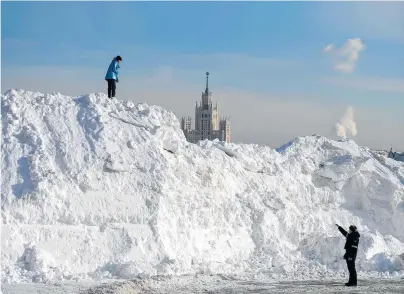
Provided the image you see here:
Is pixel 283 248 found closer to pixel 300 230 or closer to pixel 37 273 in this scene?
pixel 300 230

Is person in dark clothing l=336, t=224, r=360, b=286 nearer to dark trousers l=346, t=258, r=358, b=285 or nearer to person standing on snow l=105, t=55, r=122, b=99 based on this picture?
dark trousers l=346, t=258, r=358, b=285

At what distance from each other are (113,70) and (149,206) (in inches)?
143

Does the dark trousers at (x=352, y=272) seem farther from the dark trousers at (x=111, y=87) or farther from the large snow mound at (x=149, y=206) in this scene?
the dark trousers at (x=111, y=87)

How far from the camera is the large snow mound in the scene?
1058 cm

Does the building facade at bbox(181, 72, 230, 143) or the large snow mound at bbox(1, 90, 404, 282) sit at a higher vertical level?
the building facade at bbox(181, 72, 230, 143)

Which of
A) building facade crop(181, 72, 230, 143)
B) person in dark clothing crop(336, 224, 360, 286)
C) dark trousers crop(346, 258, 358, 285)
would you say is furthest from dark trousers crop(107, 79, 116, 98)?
building facade crop(181, 72, 230, 143)

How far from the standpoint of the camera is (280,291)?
1016 cm

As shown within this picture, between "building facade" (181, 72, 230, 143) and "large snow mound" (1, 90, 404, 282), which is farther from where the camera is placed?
"building facade" (181, 72, 230, 143)

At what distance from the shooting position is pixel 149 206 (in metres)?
11.7

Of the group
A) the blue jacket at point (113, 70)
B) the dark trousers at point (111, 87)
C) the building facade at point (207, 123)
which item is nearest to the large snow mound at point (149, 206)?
the dark trousers at point (111, 87)

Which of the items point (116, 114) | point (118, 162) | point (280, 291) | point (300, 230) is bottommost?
point (280, 291)

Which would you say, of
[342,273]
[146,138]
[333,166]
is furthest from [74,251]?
[333,166]

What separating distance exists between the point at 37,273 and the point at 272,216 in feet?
18.6

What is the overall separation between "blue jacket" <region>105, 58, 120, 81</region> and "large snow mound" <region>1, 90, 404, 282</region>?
2.51 ft
